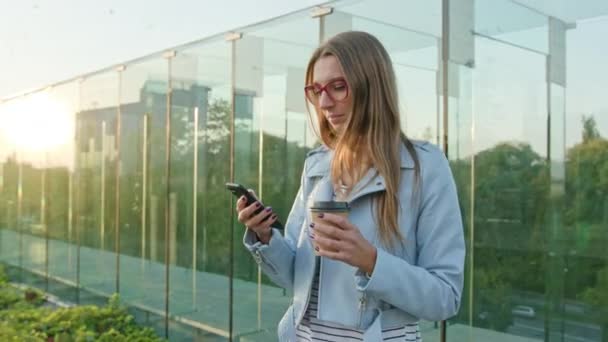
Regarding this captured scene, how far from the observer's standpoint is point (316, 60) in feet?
4.50

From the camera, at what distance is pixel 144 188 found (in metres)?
6.06

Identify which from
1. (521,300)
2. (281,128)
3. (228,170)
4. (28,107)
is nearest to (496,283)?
(521,300)

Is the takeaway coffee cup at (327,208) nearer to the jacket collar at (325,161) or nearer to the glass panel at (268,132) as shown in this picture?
the jacket collar at (325,161)

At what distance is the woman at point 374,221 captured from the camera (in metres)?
1.16

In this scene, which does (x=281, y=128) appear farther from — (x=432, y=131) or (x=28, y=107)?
(x=28, y=107)

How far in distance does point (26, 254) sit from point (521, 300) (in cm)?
858

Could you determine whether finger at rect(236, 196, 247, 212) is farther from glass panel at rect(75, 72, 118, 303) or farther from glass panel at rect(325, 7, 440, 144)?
glass panel at rect(75, 72, 118, 303)

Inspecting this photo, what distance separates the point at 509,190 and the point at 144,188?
4.16 metres

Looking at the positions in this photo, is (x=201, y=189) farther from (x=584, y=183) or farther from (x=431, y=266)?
(x=431, y=266)

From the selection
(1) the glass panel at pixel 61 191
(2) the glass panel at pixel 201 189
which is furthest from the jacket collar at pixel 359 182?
(1) the glass panel at pixel 61 191

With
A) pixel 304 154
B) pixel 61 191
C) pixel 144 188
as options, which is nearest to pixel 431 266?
pixel 304 154

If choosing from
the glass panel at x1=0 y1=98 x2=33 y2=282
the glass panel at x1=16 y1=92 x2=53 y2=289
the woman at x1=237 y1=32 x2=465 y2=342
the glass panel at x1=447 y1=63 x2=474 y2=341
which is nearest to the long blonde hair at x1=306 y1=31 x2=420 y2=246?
the woman at x1=237 y1=32 x2=465 y2=342

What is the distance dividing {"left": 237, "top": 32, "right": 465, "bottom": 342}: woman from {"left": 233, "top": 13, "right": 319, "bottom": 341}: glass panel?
2599 mm

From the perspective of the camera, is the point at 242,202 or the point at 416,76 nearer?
the point at 242,202
